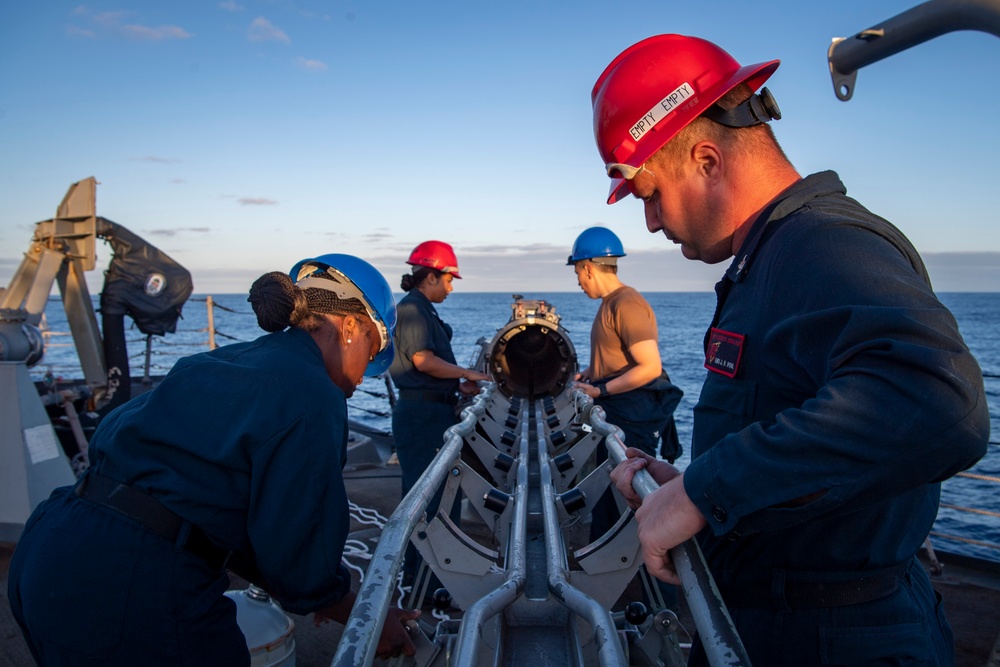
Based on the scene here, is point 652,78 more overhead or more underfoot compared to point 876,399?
more overhead

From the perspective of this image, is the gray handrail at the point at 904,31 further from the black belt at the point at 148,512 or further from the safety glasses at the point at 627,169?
the black belt at the point at 148,512

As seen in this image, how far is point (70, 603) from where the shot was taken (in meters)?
1.71

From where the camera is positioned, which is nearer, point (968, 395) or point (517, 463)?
point (968, 395)

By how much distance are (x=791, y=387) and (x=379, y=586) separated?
2.92 feet

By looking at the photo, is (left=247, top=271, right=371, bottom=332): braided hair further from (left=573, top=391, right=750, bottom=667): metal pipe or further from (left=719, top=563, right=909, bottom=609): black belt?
(left=719, top=563, right=909, bottom=609): black belt

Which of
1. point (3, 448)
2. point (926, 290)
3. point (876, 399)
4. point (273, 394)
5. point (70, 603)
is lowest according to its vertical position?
point (3, 448)

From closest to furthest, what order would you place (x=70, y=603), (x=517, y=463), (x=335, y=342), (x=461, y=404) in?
1. (x=70, y=603)
2. (x=335, y=342)
3. (x=517, y=463)
4. (x=461, y=404)

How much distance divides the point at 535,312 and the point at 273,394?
16.4 ft

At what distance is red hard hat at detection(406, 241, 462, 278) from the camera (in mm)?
5215

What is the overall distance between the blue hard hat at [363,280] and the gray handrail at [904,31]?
1535mm

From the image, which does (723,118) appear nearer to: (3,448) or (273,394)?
(273,394)

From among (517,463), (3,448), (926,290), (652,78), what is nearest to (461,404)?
(517,463)

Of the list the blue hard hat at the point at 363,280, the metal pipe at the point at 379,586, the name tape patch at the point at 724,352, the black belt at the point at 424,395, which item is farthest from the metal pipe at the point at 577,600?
the black belt at the point at 424,395

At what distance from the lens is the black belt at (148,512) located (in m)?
1.74
